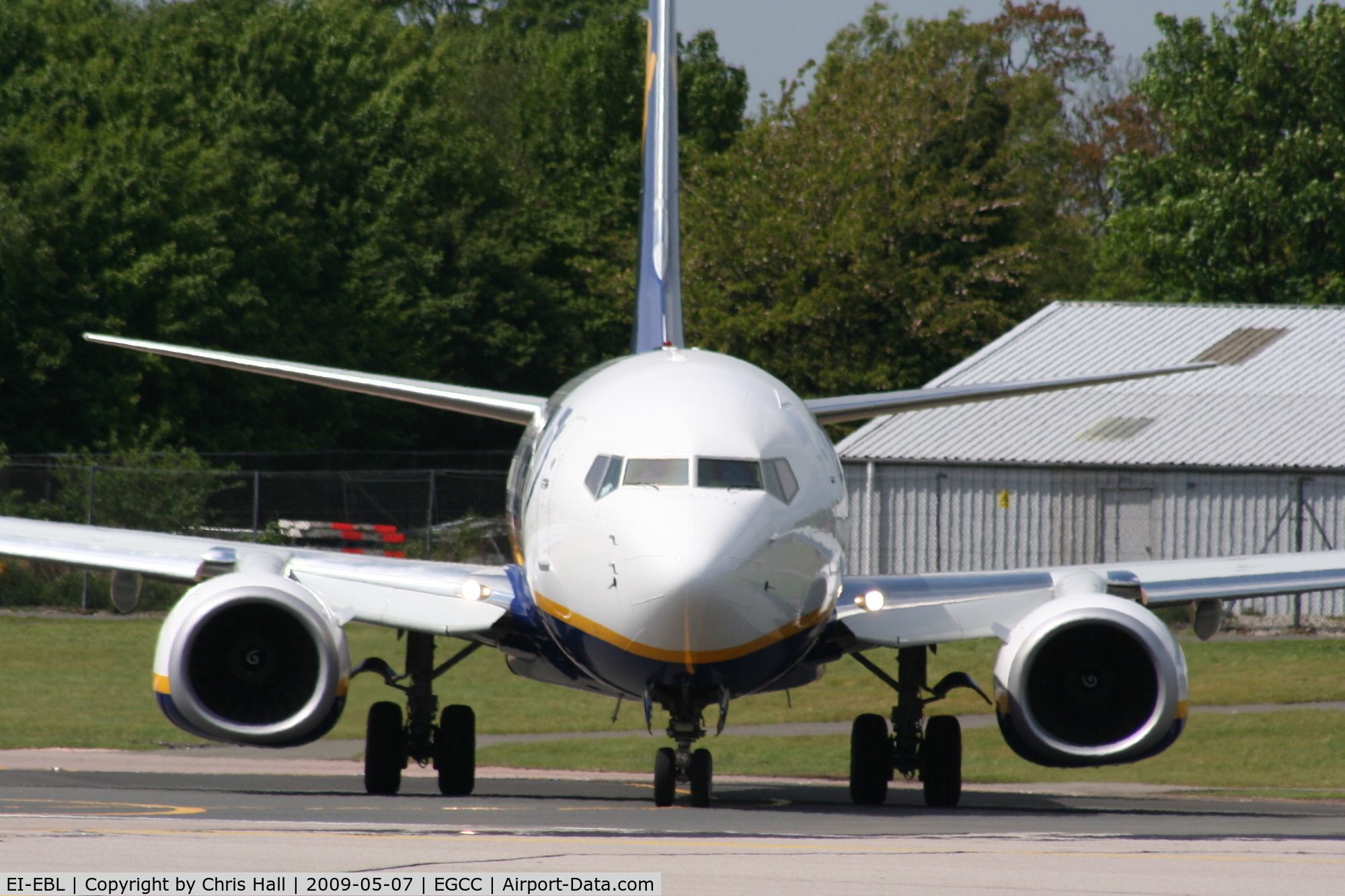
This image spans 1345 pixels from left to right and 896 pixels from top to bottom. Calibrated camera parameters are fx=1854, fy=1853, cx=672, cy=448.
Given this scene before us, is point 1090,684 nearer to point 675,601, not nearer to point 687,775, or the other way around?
point 687,775

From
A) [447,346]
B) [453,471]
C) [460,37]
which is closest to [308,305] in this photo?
[447,346]

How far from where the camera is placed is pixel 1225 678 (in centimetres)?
2964

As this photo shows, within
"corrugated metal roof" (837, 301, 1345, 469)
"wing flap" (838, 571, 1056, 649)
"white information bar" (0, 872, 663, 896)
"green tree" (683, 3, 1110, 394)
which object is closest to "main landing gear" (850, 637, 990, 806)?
"wing flap" (838, 571, 1056, 649)

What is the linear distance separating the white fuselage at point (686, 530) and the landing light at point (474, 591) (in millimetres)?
763

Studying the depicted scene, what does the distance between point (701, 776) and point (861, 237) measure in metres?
46.6

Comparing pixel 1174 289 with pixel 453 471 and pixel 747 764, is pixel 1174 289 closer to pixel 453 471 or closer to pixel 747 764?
pixel 453 471

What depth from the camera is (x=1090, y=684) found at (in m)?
14.0

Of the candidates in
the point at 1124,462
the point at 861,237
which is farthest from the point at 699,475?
the point at 861,237

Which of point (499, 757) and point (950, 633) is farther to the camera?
point (499, 757)

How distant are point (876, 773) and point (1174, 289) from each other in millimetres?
52511

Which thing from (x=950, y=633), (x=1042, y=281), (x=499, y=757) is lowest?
(x=499, y=757)

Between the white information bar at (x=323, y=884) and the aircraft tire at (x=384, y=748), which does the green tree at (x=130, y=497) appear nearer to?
the aircraft tire at (x=384, y=748)

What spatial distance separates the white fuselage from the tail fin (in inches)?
177

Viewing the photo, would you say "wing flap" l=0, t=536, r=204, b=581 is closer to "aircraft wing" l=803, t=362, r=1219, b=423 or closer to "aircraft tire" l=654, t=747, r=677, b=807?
"aircraft tire" l=654, t=747, r=677, b=807
